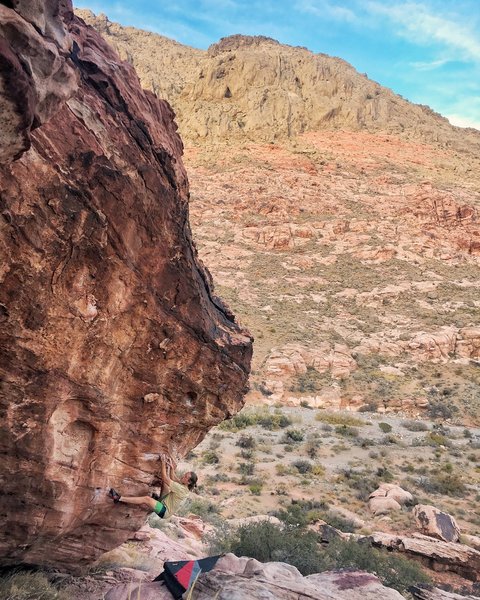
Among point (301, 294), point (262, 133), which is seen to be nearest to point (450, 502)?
point (301, 294)

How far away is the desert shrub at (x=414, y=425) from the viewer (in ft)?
77.6

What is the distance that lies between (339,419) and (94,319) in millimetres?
22321

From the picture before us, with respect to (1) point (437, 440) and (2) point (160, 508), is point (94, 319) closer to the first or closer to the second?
(2) point (160, 508)

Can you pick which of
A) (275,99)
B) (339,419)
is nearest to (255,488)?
(339,419)

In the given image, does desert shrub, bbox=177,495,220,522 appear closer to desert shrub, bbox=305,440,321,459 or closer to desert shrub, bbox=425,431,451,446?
desert shrub, bbox=305,440,321,459

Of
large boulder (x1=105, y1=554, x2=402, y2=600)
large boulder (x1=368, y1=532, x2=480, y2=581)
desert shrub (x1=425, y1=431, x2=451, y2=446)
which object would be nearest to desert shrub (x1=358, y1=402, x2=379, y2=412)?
desert shrub (x1=425, y1=431, x2=451, y2=446)

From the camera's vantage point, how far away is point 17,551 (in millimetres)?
4820

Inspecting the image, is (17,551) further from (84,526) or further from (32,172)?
(32,172)

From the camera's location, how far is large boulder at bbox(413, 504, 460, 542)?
12141 mm

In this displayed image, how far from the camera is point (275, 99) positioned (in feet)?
226

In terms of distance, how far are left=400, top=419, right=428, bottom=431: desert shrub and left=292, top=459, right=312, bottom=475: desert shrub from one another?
873 centimetres

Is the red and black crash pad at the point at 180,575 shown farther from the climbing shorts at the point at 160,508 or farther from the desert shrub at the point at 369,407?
the desert shrub at the point at 369,407

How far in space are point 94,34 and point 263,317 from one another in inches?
1277

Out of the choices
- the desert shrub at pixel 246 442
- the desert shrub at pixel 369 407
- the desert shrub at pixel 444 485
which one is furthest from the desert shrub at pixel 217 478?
the desert shrub at pixel 369 407
